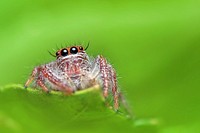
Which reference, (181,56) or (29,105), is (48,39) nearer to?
(181,56)

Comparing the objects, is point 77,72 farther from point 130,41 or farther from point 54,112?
point 54,112

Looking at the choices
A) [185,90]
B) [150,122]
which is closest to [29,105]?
[150,122]

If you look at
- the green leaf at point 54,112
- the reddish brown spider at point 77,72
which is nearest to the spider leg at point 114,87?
the reddish brown spider at point 77,72

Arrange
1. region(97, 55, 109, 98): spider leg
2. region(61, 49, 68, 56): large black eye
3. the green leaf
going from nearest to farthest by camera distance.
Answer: the green leaf
region(97, 55, 109, 98): spider leg
region(61, 49, 68, 56): large black eye

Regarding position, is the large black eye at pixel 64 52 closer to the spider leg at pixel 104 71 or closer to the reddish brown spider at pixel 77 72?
the reddish brown spider at pixel 77 72

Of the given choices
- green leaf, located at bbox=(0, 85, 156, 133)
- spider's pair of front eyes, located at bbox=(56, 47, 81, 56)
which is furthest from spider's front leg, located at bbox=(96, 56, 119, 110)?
green leaf, located at bbox=(0, 85, 156, 133)

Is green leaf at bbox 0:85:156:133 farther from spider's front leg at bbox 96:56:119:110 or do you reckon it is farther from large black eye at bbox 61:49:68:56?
large black eye at bbox 61:49:68:56
